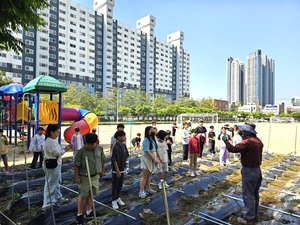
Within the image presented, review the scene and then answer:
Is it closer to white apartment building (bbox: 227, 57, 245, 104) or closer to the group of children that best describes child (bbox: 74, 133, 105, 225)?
the group of children

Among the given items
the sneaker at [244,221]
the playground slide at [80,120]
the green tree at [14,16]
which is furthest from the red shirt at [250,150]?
the playground slide at [80,120]

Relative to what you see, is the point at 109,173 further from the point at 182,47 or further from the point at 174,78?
the point at 182,47

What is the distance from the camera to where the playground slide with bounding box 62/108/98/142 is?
38.4 feet

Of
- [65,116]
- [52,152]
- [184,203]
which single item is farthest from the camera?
[65,116]

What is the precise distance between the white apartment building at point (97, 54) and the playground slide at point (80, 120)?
123 ft

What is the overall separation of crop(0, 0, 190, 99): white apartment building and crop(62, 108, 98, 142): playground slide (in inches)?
1480

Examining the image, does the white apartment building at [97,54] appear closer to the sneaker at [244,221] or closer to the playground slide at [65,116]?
the playground slide at [65,116]

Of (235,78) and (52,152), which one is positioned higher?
(235,78)

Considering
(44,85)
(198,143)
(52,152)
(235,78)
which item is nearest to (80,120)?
(44,85)

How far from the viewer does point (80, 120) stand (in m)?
12.6

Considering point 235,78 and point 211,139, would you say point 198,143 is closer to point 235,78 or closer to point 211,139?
point 211,139

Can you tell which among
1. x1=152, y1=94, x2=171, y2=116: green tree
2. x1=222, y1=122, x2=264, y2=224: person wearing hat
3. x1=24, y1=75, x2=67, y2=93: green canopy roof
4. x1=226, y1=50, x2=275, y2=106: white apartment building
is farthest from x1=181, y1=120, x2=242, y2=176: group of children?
x1=226, y1=50, x2=275, y2=106: white apartment building

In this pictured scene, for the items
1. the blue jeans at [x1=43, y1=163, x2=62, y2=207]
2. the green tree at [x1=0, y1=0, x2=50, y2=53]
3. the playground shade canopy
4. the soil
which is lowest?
the soil

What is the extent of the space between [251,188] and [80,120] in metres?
10.4
